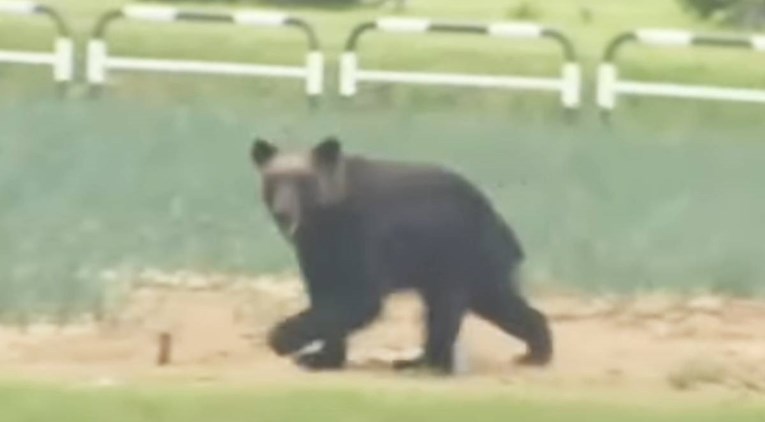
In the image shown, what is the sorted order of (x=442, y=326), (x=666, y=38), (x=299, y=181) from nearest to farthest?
(x=299, y=181)
(x=442, y=326)
(x=666, y=38)

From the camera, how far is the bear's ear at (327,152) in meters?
9.20

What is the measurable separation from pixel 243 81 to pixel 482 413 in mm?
14576

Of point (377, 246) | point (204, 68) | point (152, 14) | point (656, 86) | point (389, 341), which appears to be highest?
point (152, 14)

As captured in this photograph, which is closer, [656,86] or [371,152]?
[371,152]

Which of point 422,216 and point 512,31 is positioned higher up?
point 512,31

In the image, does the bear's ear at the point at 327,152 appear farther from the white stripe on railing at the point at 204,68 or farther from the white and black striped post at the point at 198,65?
the white stripe on railing at the point at 204,68

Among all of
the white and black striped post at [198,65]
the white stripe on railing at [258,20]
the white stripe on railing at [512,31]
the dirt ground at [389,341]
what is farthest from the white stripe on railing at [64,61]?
the dirt ground at [389,341]

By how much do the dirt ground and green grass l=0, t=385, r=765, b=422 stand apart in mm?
1143

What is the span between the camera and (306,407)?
279 inches

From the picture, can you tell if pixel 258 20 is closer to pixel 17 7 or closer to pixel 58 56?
pixel 58 56

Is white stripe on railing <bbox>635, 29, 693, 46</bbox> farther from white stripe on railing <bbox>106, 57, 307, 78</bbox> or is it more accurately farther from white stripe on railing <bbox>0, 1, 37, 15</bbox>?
white stripe on railing <bbox>0, 1, 37, 15</bbox>

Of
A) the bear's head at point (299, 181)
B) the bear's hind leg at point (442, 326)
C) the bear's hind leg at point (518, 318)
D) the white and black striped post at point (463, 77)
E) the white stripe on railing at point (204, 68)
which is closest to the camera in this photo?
the bear's head at point (299, 181)

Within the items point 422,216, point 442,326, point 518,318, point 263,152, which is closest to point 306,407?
point 263,152

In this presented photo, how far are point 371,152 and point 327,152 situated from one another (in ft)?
20.8
